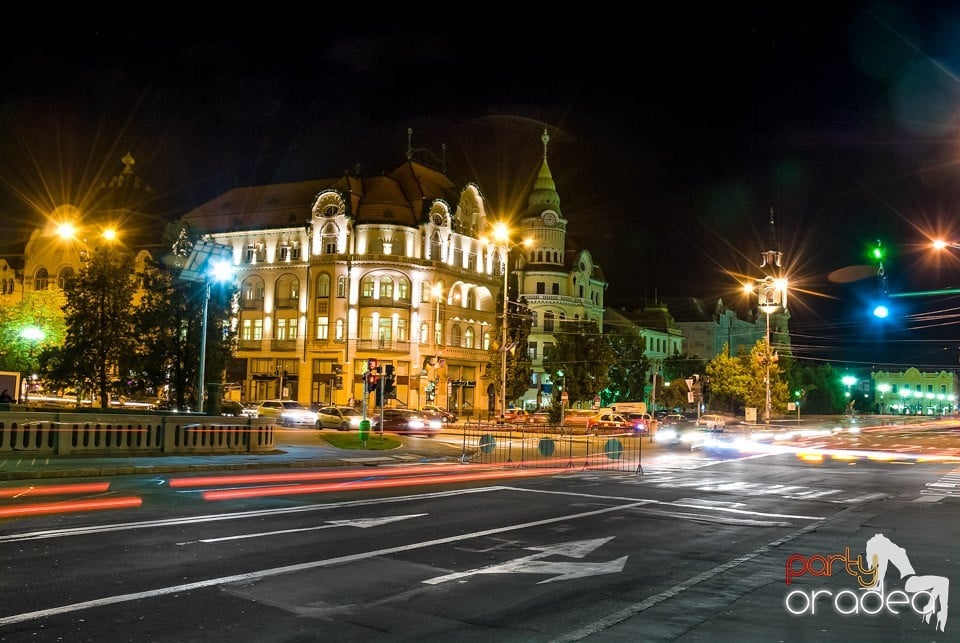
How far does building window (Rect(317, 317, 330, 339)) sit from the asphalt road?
53309mm

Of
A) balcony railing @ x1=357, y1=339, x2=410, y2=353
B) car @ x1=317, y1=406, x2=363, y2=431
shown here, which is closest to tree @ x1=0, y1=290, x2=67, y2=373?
car @ x1=317, y1=406, x2=363, y2=431

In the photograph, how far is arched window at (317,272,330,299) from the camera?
236ft

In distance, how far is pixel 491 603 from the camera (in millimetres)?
7945

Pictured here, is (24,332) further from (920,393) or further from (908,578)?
(920,393)

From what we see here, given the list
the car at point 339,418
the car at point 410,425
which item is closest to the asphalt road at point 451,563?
the car at point 410,425

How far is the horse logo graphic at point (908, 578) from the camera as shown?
26.2 feet

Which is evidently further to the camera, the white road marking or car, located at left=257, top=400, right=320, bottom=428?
car, located at left=257, top=400, right=320, bottom=428

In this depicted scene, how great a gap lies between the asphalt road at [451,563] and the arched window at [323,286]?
177ft

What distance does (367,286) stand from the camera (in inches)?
2776

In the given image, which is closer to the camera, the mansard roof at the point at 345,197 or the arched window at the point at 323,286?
the mansard roof at the point at 345,197

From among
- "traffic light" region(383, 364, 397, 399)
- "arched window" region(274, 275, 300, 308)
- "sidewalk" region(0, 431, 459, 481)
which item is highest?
"arched window" region(274, 275, 300, 308)

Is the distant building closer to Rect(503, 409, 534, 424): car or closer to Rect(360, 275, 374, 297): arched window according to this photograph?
Rect(503, 409, 534, 424): car

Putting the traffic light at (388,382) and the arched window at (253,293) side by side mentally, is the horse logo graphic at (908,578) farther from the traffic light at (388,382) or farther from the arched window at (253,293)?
the arched window at (253,293)
